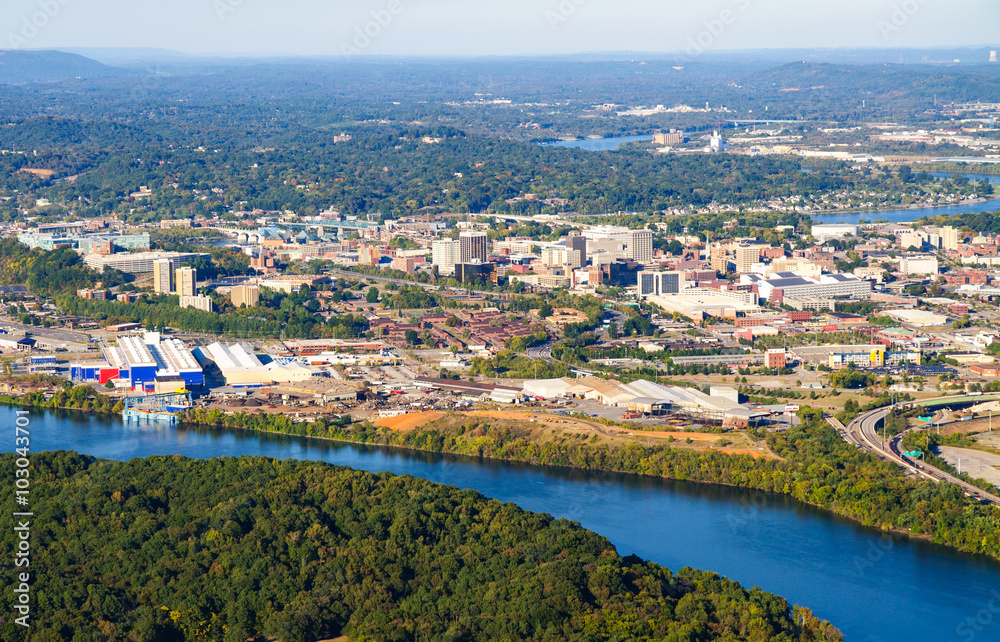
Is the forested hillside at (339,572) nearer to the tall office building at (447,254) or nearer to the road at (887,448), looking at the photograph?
the road at (887,448)

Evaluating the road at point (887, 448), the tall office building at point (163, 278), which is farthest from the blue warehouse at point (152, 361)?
the road at point (887, 448)

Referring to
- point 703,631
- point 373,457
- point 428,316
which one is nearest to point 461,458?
point 373,457

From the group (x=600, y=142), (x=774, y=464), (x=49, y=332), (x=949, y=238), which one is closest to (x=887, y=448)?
(x=774, y=464)

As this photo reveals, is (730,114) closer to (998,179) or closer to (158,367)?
(998,179)

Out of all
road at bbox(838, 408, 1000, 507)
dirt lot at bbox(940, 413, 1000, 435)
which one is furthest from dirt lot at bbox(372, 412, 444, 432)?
dirt lot at bbox(940, 413, 1000, 435)

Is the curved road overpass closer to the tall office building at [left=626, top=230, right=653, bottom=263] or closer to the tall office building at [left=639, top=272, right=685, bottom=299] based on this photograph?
the tall office building at [left=639, top=272, right=685, bottom=299]

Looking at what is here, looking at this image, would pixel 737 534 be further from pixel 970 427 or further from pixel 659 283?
pixel 659 283
